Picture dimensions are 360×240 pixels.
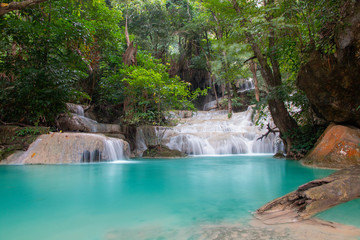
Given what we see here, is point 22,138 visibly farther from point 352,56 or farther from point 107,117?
point 352,56

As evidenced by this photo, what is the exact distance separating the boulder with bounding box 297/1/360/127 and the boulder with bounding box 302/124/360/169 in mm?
416

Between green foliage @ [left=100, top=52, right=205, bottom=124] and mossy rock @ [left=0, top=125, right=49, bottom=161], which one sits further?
green foliage @ [left=100, top=52, right=205, bottom=124]

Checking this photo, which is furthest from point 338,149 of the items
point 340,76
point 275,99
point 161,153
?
point 161,153

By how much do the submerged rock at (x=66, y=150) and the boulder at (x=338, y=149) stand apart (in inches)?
260

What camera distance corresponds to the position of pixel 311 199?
205 cm

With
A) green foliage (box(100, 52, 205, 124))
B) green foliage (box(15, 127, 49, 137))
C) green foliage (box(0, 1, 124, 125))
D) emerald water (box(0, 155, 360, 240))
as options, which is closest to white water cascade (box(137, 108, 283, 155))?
green foliage (box(100, 52, 205, 124))

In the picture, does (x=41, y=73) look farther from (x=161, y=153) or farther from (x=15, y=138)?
(x=161, y=153)

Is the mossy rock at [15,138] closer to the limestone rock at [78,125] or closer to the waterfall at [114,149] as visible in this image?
the limestone rock at [78,125]

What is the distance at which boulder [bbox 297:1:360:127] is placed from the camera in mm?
4453

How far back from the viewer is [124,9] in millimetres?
18906

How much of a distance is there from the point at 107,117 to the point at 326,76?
40.0 feet

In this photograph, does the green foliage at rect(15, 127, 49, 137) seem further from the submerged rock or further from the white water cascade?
the white water cascade

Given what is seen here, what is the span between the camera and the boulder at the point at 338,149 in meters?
4.90

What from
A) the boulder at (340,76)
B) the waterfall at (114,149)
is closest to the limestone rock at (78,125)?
the waterfall at (114,149)
